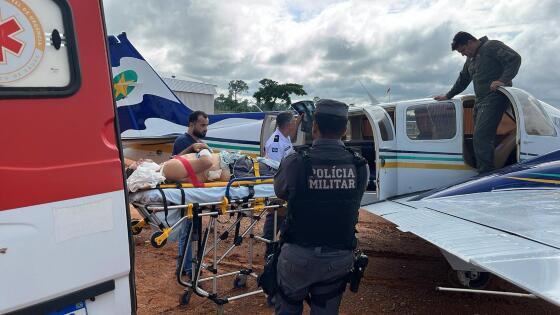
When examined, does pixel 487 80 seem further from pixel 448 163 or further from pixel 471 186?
pixel 471 186

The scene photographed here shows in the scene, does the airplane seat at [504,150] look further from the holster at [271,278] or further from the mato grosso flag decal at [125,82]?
the mato grosso flag decal at [125,82]

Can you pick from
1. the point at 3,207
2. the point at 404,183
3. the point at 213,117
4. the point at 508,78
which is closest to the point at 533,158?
the point at 508,78

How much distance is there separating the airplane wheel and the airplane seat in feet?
7.08

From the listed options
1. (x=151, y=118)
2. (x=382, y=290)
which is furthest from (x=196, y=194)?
(x=151, y=118)

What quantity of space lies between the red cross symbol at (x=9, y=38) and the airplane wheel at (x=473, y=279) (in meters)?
4.74

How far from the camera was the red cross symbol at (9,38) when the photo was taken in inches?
68.4

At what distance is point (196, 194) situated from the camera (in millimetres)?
3590

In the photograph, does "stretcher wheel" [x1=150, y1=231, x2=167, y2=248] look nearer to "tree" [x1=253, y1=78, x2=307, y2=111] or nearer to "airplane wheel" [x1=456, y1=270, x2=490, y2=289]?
"airplane wheel" [x1=456, y1=270, x2=490, y2=289]

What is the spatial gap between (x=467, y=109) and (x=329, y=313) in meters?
5.60

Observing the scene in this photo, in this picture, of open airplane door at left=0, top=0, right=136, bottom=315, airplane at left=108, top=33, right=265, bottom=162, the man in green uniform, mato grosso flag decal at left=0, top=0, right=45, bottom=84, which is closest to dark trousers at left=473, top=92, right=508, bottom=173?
the man in green uniform

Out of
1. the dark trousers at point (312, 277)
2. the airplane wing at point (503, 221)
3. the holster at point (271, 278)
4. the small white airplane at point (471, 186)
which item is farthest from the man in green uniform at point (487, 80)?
the holster at point (271, 278)

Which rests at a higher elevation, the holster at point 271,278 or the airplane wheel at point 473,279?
the holster at point 271,278

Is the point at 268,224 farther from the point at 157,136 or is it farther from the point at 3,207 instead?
the point at 157,136

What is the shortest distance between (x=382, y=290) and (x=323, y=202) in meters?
2.86
